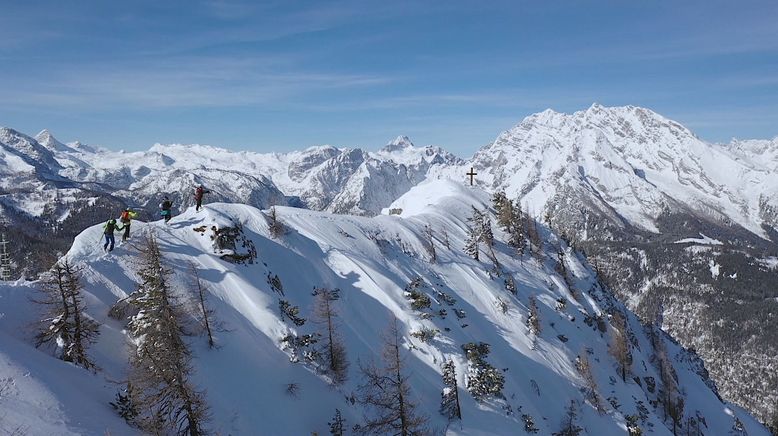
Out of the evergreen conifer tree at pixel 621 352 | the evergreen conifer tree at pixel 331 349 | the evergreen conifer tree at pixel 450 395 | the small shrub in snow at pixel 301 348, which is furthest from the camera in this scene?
the evergreen conifer tree at pixel 621 352

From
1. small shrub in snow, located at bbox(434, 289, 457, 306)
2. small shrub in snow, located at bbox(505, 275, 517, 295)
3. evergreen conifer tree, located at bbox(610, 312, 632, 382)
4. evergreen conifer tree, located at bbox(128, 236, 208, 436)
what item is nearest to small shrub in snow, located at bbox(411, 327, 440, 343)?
small shrub in snow, located at bbox(434, 289, 457, 306)

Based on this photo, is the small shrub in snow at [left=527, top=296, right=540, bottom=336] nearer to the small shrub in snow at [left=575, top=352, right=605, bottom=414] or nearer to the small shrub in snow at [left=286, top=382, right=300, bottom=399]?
the small shrub in snow at [left=575, top=352, right=605, bottom=414]

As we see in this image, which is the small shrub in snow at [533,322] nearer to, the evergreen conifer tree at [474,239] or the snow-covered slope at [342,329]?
the snow-covered slope at [342,329]

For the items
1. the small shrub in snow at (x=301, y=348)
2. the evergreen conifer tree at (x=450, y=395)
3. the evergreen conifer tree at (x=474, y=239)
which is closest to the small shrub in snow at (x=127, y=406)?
the small shrub in snow at (x=301, y=348)

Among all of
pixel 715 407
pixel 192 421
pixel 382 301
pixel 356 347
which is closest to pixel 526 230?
pixel 382 301

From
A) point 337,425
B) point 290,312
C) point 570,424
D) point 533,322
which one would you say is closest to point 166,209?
point 290,312

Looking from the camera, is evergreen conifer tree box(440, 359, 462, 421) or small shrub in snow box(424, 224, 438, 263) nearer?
evergreen conifer tree box(440, 359, 462, 421)

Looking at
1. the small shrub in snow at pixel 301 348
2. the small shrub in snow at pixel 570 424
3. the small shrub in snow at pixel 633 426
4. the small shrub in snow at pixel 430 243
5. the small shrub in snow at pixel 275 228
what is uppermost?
the small shrub in snow at pixel 275 228

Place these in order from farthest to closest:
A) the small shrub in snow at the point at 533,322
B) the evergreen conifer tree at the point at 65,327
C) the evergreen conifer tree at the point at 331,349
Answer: the small shrub in snow at the point at 533,322
the evergreen conifer tree at the point at 331,349
the evergreen conifer tree at the point at 65,327
